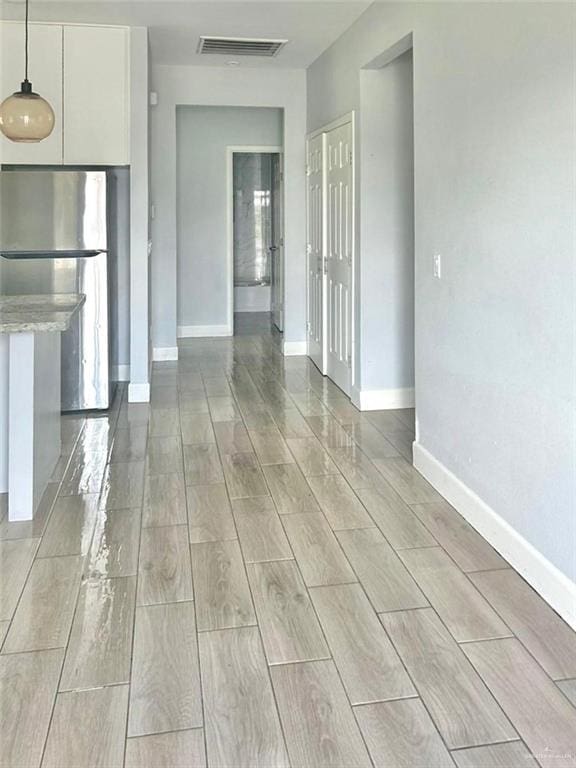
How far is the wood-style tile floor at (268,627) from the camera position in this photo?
175 centimetres

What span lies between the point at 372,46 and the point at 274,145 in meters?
3.72

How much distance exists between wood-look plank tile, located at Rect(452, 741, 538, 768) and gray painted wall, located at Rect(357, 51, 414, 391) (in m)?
3.37

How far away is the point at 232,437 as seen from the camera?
14.4 feet

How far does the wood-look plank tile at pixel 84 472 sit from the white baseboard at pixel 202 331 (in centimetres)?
418

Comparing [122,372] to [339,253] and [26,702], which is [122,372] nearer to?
[339,253]

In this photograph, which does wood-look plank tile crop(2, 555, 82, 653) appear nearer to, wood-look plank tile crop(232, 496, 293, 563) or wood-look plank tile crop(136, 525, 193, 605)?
wood-look plank tile crop(136, 525, 193, 605)

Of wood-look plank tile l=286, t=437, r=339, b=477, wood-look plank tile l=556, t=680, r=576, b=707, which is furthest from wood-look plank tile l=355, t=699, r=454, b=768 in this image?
wood-look plank tile l=286, t=437, r=339, b=477

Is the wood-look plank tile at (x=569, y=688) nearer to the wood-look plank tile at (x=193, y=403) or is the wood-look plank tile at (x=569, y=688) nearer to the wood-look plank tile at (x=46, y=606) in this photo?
the wood-look plank tile at (x=46, y=606)

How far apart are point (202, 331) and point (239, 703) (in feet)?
21.8

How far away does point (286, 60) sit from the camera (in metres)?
6.05

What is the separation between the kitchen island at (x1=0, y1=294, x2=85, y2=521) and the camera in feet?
9.53

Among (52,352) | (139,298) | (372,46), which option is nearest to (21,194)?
(139,298)

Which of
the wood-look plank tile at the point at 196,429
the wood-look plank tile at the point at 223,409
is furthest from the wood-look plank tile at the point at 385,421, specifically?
the wood-look plank tile at the point at 196,429

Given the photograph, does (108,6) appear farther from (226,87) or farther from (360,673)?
(360,673)
